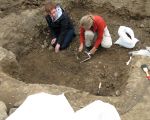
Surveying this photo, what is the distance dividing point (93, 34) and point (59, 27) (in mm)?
713

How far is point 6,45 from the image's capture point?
7.36 metres

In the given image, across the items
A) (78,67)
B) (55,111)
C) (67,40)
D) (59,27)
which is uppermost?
(55,111)

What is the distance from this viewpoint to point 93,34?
7.27m

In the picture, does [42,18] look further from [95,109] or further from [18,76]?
[95,109]

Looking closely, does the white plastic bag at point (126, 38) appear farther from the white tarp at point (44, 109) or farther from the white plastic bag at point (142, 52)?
the white tarp at point (44, 109)

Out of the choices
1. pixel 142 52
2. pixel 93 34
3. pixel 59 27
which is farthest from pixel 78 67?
pixel 142 52

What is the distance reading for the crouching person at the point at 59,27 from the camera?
738 cm

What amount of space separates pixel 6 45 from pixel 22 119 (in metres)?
2.78

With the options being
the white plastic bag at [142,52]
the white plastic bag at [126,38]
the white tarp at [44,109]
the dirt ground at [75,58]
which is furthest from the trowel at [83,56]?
the white tarp at [44,109]

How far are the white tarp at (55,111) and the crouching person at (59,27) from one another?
2.65 metres

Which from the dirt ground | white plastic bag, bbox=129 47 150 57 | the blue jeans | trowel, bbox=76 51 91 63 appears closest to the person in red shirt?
trowel, bbox=76 51 91 63

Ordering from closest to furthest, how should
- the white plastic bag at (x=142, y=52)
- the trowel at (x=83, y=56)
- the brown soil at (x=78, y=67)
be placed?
1. the brown soil at (x=78, y=67)
2. the white plastic bag at (x=142, y=52)
3. the trowel at (x=83, y=56)

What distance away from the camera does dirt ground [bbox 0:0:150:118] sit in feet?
22.3

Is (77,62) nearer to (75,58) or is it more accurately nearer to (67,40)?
(75,58)
